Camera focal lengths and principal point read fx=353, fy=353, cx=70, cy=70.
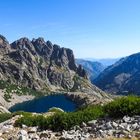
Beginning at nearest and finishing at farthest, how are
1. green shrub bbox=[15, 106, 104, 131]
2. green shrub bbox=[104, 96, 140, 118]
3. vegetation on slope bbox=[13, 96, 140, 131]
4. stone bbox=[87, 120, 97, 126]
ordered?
stone bbox=[87, 120, 97, 126] < green shrub bbox=[104, 96, 140, 118] < vegetation on slope bbox=[13, 96, 140, 131] < green shrub bbox=[15, 106, 104, 131]

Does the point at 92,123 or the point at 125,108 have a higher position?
the point at 125,108

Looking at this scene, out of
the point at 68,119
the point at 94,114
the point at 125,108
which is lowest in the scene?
the point at 68,119

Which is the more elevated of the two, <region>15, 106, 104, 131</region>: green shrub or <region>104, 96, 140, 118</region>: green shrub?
<region>104, 96, 140, 118</region>: green shrub

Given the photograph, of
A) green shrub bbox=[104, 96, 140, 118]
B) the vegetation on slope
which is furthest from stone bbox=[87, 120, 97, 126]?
green shrub bbox=[104, 96, 140, 118]

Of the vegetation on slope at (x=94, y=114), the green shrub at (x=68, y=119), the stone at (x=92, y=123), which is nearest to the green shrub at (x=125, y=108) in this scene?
the vegetation on slope at (x=94, y=114)

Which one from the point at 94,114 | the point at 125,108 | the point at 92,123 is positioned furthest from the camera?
the point at 94,114

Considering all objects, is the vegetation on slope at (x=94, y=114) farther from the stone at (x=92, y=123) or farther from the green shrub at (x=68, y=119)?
the stone at (x=92, y=123)

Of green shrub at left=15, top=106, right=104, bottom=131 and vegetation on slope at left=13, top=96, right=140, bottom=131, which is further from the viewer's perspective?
green shrub at left=15, top=106, right=104, bottom=131

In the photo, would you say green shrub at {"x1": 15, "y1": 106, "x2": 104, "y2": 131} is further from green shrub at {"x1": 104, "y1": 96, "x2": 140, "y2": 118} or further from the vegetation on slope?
green shrub at {"x1": 104, "y1": 96, "x2": 140, "y2": 118}

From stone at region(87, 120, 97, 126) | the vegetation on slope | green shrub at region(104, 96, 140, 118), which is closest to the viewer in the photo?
stone at region(87, 120, 97, 126)

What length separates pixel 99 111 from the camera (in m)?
31.1

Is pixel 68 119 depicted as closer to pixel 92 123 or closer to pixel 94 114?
pixel 94 114

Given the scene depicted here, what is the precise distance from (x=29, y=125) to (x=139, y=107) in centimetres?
1046

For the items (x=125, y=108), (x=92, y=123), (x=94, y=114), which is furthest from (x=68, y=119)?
(x=125, y=108)
